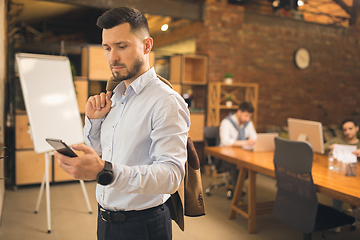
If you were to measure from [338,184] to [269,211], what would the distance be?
121 centimetres

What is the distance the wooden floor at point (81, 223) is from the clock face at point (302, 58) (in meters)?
3.19

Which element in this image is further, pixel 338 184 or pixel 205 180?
pixel 205 180

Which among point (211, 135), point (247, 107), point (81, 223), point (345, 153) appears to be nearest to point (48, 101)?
point (81, 223)

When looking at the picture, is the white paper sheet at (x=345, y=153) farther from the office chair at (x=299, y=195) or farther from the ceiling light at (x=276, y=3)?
the ceiling light at (x=276, y=3)

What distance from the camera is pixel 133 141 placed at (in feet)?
3.60

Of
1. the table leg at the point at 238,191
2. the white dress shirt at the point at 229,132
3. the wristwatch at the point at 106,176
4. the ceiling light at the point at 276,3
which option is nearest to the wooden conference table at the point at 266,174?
the table leg at the point at 238,191

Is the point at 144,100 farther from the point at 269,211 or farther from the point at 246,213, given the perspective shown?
the point at 269,211

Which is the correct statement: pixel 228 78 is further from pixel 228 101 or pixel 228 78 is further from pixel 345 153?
pixel 345 153

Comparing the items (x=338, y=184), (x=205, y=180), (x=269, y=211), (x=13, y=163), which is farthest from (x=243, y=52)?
(x=13, y=163)

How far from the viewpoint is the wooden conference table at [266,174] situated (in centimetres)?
213

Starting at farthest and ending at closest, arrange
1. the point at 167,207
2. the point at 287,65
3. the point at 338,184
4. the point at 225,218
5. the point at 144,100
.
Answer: the point at 287,65, the point at 225,218, the point at 338,184, the point at 167,207, the point at 144,100

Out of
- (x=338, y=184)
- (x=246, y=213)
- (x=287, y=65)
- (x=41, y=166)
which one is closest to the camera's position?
(x=338, y=184)

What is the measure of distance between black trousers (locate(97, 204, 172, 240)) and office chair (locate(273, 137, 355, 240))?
1.44 m

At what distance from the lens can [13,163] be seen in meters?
4.35
